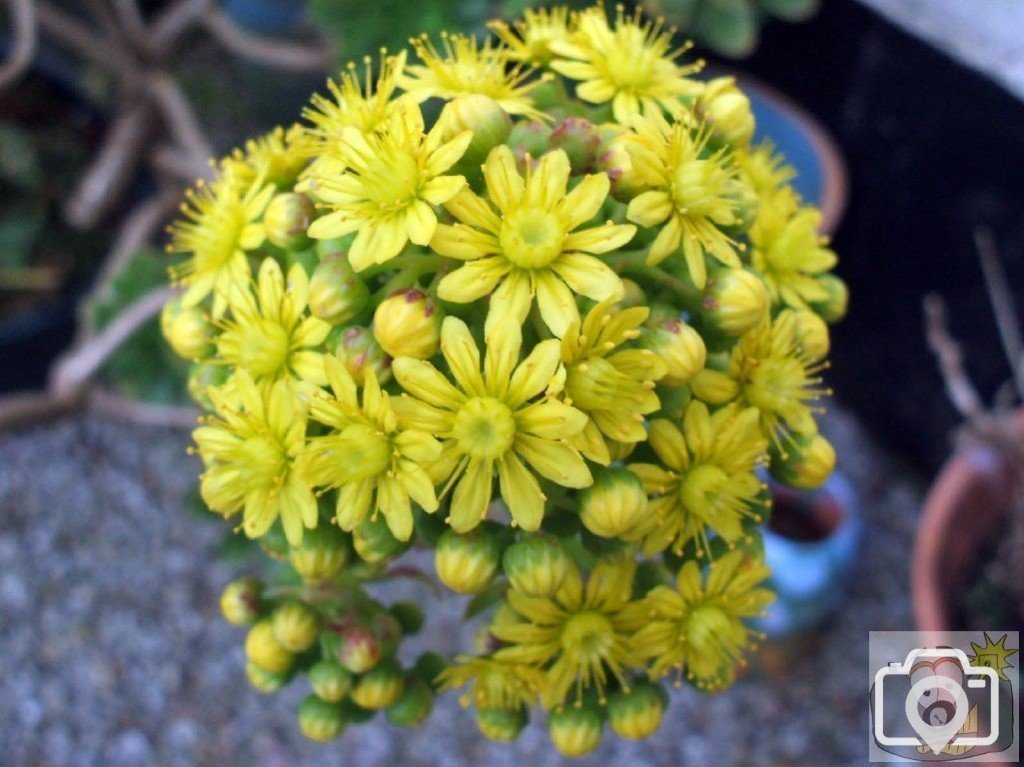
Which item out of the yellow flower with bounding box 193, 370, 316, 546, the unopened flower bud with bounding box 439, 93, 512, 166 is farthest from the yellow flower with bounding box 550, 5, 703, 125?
the yellow flower with bounding box 193, 370, 316, 546

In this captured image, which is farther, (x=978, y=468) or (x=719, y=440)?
(x=978, y=468)

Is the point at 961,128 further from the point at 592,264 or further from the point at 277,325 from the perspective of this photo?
the point at 277,325

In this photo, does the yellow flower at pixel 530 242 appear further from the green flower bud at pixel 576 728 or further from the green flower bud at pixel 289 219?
the green flower bud at pixel 576 728

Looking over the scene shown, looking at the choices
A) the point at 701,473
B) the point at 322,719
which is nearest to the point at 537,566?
the point at 701,473

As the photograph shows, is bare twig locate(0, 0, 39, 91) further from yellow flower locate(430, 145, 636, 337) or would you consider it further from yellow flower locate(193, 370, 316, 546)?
yellow flower locate(430, 145, 636, 337)

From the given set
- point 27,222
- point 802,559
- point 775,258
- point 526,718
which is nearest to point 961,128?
point 802,559

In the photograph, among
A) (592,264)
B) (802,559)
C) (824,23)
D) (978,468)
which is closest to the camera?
(592,264)

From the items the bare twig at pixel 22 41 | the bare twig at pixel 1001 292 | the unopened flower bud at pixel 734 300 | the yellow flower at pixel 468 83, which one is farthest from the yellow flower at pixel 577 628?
the bare twig at pixel 22 41
